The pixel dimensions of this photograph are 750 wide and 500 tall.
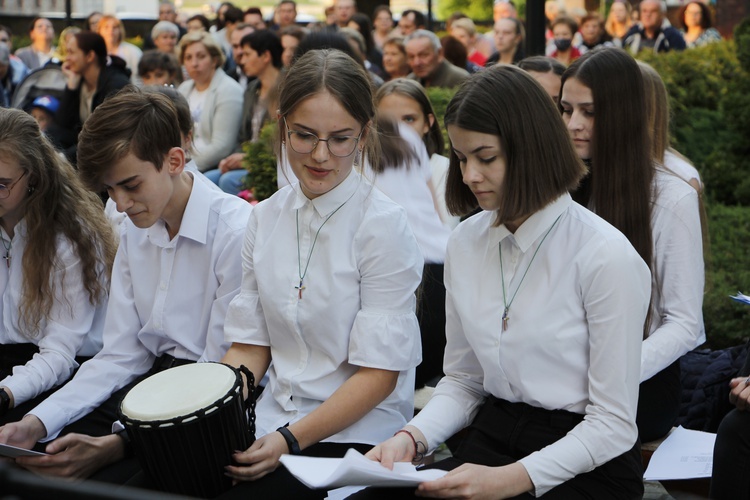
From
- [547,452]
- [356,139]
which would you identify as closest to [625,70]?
[356,139]

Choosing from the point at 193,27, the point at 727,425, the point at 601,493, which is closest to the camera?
the point at 601,493

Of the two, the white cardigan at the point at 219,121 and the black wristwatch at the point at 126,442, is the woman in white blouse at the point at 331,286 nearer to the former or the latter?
the black wristwatch at the point at 126,442

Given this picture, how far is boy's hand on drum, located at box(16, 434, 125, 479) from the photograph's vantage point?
2854 millimetres

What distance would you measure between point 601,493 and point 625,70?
1.52m

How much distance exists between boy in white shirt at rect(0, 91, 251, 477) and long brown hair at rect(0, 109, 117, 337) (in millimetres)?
262

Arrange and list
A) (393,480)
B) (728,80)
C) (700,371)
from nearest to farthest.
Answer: (393,480), (700,371), (728,80)

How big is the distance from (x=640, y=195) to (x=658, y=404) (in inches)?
27.6

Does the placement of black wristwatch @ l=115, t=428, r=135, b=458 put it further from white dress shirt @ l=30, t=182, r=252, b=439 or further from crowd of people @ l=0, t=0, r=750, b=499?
white dress shirt @ l=30, t=182, r=252, b=439

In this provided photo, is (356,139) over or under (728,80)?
over

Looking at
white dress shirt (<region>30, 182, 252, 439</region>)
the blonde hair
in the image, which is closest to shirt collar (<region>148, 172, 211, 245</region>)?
white dress shirt (<region>30, 182, 252, 439</region>)

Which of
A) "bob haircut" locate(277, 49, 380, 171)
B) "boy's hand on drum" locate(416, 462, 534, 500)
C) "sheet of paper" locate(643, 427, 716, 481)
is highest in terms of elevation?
"bob haircut" locate(277, 49, 380, 171)

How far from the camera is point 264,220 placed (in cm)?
296

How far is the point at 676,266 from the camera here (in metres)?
3.18

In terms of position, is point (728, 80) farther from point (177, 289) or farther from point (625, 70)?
point (177, 289)
